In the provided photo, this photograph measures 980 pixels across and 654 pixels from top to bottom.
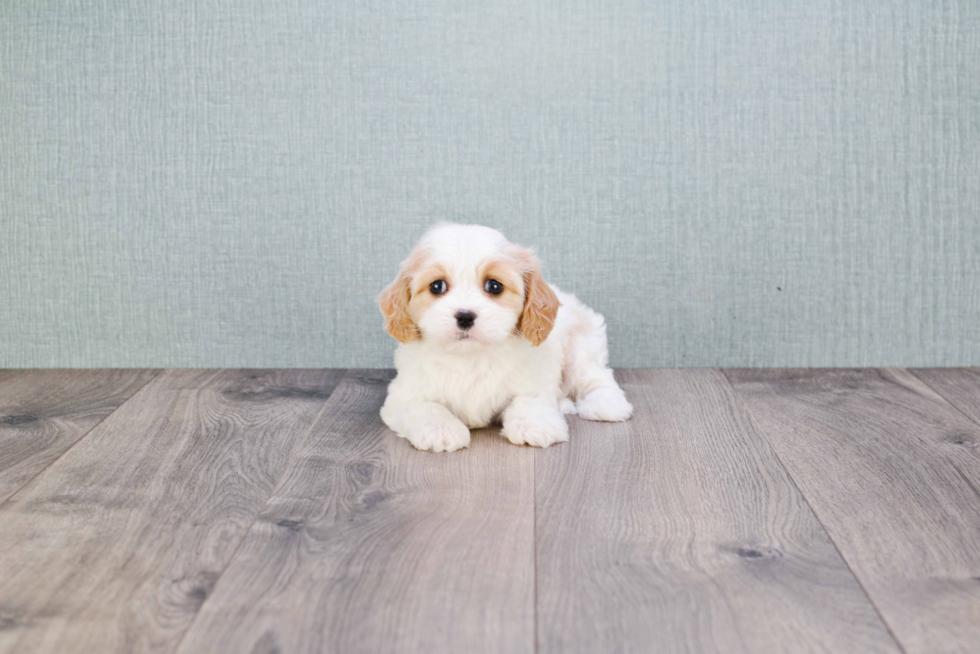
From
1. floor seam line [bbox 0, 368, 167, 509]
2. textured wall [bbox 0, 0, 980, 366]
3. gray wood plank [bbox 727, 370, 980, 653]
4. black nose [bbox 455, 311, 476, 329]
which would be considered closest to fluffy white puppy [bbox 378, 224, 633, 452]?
black nose [bbox 455, 311, 476, 329]

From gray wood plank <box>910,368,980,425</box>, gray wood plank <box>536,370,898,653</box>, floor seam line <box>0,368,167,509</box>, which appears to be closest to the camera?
gray wood plank <box>536,370,898,653</box>

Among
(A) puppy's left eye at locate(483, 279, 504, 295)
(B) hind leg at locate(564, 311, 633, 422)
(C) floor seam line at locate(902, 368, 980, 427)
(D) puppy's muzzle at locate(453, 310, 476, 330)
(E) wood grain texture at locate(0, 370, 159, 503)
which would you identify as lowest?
(C) floor seam line at locate(902, 368, 980, 427)

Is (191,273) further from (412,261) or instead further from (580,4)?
(580,4)

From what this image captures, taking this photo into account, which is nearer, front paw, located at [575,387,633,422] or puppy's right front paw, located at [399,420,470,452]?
puppy's right front paw, located at [399,420,470,452]

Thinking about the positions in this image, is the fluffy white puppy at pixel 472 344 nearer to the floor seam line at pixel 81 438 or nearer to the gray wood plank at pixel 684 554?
the gray wood plank at pixel 684 554

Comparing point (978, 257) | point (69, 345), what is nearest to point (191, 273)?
point (69, 345)

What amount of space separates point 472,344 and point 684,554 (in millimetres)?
685

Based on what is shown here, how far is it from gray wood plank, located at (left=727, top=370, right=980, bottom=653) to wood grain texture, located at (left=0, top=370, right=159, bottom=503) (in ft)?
5.18

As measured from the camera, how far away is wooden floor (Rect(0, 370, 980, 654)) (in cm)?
115

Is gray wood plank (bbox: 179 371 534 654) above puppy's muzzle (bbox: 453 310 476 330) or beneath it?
beneath

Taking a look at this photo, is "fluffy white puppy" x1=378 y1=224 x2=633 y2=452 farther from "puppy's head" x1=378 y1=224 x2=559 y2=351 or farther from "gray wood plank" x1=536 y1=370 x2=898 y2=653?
"gray wood plank" x1=536 y1=370 x2=898 y2=653

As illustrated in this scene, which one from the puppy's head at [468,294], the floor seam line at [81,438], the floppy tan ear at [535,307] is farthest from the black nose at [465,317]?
the floor seam line at [81,438]

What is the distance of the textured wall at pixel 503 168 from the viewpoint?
2455 millimetres

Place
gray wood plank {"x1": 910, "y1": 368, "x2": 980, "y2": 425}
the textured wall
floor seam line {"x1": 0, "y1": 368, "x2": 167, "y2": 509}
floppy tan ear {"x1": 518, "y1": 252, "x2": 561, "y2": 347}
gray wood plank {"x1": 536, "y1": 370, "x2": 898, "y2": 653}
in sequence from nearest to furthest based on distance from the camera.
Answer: gray wood plank {"x1": 536, "y1": 370, "x2": 898, "y2": 653}, floor seam line {"x1": 0, "y1": 368, "x2": 167, "y2": 509}, floppy tan ear {"x1": 518, "y1": 252, "x2": 561, "y2": 347}, gray wood plank {"x1": 910, "y1": 368, "x2": 980, "y2": 425}, the textured wall
